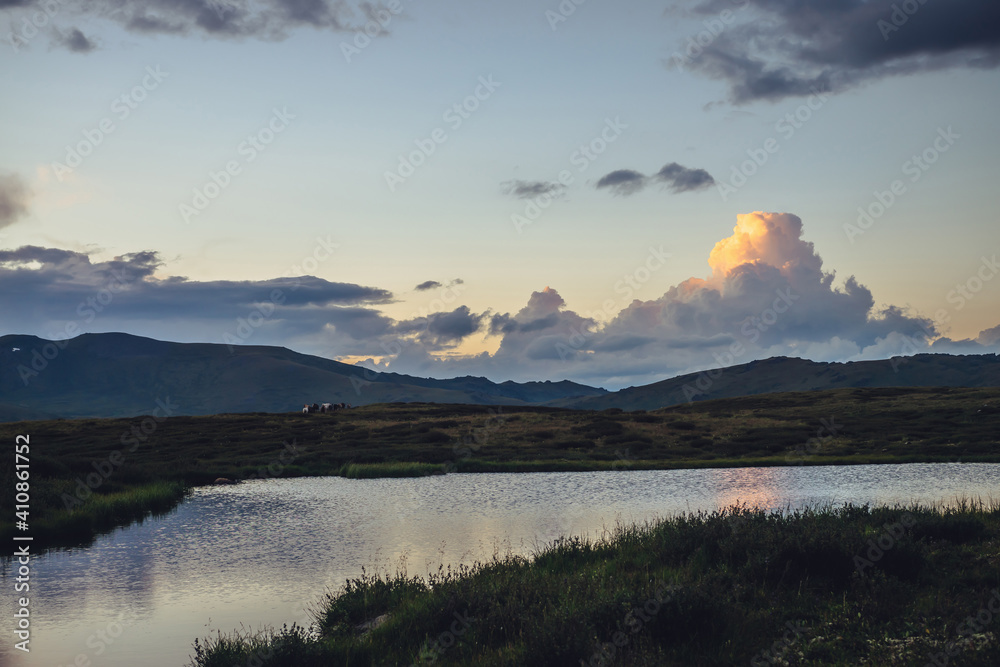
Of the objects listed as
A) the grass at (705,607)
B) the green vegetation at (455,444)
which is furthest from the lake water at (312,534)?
the green vegetation at (455,444)

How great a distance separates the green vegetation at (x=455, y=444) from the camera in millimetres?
48312

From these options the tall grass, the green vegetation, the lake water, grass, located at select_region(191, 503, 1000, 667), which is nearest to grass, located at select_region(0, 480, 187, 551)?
the green vegetation

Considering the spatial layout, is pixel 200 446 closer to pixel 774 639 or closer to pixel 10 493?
pixel 10 493

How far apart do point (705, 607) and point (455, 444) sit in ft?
208

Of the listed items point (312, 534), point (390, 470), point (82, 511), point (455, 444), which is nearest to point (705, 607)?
point (312, 534)

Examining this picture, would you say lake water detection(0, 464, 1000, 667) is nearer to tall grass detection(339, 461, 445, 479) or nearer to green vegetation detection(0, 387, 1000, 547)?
tall grass detection(339, 461, 445, 479)

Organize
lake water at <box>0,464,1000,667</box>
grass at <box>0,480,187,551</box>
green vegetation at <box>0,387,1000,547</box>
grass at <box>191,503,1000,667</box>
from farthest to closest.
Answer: green vegetation at <box>0,387,1000,547</box> → grass at <box>0,480,187,551</box> → lake water at <box>0,464,1000,667</box> → grass at <box>191,503,1000,667</box>

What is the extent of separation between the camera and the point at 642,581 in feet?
56.5

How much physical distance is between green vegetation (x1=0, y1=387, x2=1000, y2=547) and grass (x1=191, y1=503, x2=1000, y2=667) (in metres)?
23.2

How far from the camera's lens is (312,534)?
31.8 metres

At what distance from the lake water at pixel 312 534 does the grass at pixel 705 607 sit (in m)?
3.32

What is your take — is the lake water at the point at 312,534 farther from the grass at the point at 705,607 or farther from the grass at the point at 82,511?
the grass at the point at 705,607

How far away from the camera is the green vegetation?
159 ft

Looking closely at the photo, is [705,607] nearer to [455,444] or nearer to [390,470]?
[390,470]
